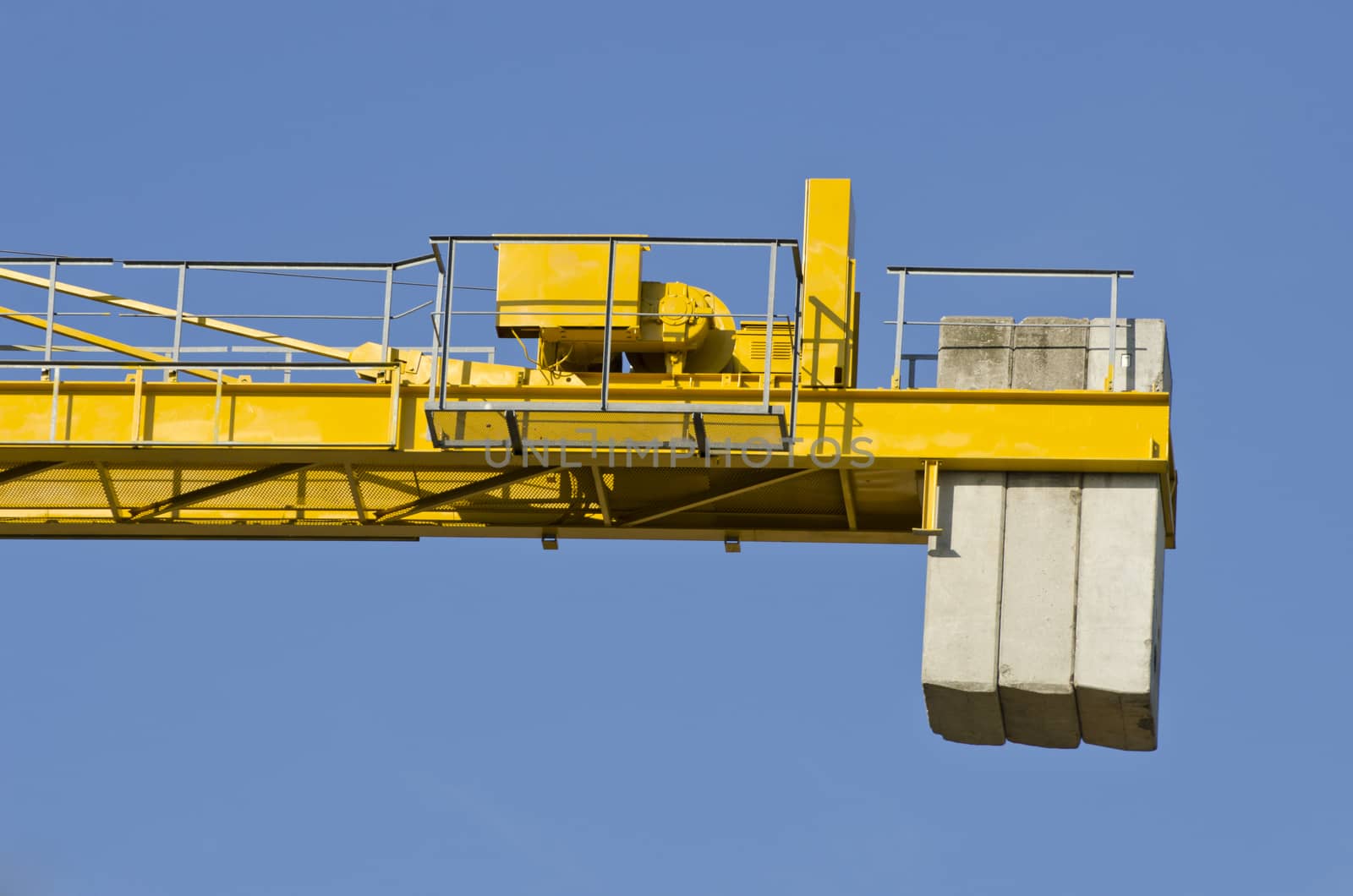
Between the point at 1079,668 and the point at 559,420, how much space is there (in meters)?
4.00

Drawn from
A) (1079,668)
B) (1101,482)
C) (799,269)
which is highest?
(799,269)

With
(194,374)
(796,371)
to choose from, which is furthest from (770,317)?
(194,374)

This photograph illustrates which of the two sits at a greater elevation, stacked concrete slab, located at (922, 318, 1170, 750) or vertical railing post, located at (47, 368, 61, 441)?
vertical railing post, located at (47, 368, 61, 441)

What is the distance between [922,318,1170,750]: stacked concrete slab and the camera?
19.2m

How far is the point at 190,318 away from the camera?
21953 millimetres

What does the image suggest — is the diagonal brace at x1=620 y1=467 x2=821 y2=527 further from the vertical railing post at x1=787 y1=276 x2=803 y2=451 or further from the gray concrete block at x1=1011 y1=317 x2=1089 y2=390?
the gray concrete block at x1=1011 y1=317 x2=1089 y2=390

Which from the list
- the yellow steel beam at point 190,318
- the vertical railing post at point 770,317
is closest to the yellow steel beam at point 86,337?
the yellow steel beam at point 190,318

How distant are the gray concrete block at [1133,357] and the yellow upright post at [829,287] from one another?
175 centimetres

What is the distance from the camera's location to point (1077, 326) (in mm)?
19922

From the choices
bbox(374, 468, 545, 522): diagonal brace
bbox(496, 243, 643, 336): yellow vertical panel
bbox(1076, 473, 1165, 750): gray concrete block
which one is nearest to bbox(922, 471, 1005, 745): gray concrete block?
bbox(1076, 473, 1165, 750): gray concrete block

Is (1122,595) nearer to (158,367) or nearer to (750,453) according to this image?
(750,453)

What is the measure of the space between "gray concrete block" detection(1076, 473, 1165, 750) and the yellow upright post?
199cm

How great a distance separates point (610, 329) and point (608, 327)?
6.2 inches

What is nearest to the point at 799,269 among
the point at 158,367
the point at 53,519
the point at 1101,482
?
the point at 1101,482
